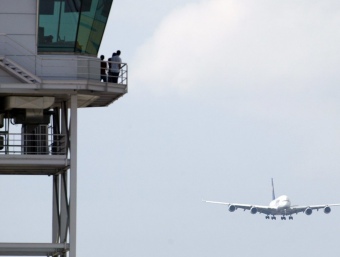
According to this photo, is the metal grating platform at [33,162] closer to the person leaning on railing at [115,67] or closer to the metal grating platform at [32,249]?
the metal grating platform at [32,249]

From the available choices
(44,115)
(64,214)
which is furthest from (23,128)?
(64,214)

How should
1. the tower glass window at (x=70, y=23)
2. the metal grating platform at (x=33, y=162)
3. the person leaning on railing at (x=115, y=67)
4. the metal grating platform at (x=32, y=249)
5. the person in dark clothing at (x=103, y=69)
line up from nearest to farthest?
the metal grating platform at (x=33, y=162)
the metal grating platform at (x=32, y=249)
the tower glass window at (x=70, y=23)
the person leaning on railing at (x=115, y=67)
the person in dark clothing at (x=103, y=69)

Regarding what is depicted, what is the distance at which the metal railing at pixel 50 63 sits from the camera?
4072 cm

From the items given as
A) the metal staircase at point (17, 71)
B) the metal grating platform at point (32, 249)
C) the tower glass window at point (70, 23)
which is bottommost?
the metal grating platform at point (32, 249)

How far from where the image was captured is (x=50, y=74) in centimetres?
4097

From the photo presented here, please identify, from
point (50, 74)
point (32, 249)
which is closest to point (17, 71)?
point (50, 74)

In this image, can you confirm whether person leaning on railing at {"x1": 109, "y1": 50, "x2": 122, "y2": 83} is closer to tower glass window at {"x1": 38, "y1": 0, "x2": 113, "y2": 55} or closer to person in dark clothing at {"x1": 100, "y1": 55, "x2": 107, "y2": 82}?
person in dark clothing at {"x1": 100, "y1": 55, "x2": 107, "y2": 82}

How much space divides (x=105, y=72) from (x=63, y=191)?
5006mm

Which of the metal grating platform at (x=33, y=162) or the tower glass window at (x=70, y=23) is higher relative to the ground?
the tower glass window at (x=70, y=23)

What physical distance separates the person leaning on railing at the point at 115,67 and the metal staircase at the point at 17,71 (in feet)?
9.51

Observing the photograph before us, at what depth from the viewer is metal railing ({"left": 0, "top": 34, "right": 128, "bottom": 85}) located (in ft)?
134

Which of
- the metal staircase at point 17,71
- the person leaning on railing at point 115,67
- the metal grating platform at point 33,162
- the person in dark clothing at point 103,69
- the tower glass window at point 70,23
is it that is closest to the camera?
the metal staircase at point 17,71

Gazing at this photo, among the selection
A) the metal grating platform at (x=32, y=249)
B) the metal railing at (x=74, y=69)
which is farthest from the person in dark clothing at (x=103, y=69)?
the metal grating platform at (x=32, y=249)

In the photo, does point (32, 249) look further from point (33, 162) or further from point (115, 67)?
point (115, 67)
